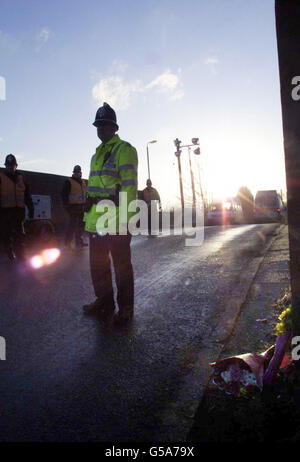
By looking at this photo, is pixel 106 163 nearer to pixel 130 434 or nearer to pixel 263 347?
pixel 263 347

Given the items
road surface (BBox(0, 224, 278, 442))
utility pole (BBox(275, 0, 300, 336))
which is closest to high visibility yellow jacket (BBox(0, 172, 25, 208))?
road surface (BBox(0, 224, 278, 442))

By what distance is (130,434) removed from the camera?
1910mm

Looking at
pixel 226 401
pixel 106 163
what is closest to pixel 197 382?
pixel 226 401

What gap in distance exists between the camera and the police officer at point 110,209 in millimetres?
3801

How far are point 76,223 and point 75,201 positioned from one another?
0.57m

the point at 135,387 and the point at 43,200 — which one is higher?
the point at 43,200

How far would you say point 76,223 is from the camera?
10.3 metres

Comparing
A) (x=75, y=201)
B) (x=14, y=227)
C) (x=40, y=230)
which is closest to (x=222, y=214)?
(x=40, y=230)

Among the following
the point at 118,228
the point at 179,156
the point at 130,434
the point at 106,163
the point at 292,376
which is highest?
the point at 179,156

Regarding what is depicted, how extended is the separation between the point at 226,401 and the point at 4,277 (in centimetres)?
497

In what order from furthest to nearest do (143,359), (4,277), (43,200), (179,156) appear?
(179,156), (43,200), (4,277), (143,359)

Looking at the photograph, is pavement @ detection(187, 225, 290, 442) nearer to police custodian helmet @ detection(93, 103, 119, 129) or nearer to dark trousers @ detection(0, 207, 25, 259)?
police custodian helmet @ detection(93, 103, 119, 129)

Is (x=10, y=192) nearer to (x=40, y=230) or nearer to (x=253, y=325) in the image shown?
(x=40, y=230)

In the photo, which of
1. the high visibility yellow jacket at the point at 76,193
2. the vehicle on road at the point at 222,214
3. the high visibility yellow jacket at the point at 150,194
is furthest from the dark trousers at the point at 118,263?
the vehicle on road at the point at 222,214
